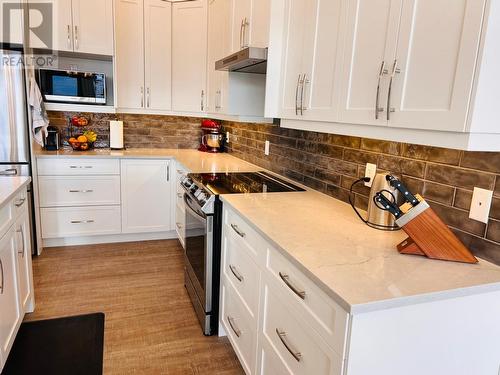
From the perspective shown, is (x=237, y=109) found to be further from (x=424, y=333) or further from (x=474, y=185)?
(x=424, y=333)

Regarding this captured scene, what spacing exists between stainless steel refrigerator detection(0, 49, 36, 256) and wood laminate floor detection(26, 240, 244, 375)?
0.90 meters

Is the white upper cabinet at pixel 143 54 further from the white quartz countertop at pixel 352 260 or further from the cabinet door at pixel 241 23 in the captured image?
the white quartz countertop at pixel 352 260

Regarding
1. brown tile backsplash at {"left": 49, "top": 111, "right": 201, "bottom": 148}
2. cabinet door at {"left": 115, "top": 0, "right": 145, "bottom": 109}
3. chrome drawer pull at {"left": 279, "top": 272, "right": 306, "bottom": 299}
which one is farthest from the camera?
brown tile backsplash at {"left": 49, "top": 111, "right": 201, "bottom": 148}

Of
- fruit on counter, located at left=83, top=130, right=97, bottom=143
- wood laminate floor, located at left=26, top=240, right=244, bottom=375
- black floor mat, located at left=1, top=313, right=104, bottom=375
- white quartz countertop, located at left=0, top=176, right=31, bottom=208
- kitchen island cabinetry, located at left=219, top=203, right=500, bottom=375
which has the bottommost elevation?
black floor mat, located at left=1, top=313, right=104, bottom=375

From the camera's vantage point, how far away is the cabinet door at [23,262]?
2136 mm

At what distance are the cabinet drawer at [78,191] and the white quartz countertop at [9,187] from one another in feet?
4.11

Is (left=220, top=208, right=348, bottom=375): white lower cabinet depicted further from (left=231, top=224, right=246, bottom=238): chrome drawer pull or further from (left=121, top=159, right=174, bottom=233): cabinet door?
(left=121, top=159, right=174, bottom=233): cabinet door

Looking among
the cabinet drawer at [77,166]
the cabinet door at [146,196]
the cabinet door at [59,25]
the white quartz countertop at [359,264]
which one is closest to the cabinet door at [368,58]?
→ the white quartz countertop at [359,264]

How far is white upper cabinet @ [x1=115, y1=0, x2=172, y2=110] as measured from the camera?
12.2 feet

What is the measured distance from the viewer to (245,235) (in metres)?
1.83

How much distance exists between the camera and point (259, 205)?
1973mm

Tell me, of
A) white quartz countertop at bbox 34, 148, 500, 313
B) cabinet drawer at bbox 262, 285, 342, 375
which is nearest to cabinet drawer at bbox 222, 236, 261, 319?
cabinet drawer at bbox 262, 285, 342, 375

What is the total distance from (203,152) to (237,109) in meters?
1.24

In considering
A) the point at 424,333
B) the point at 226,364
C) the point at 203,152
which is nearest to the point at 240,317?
the point at 226,364
